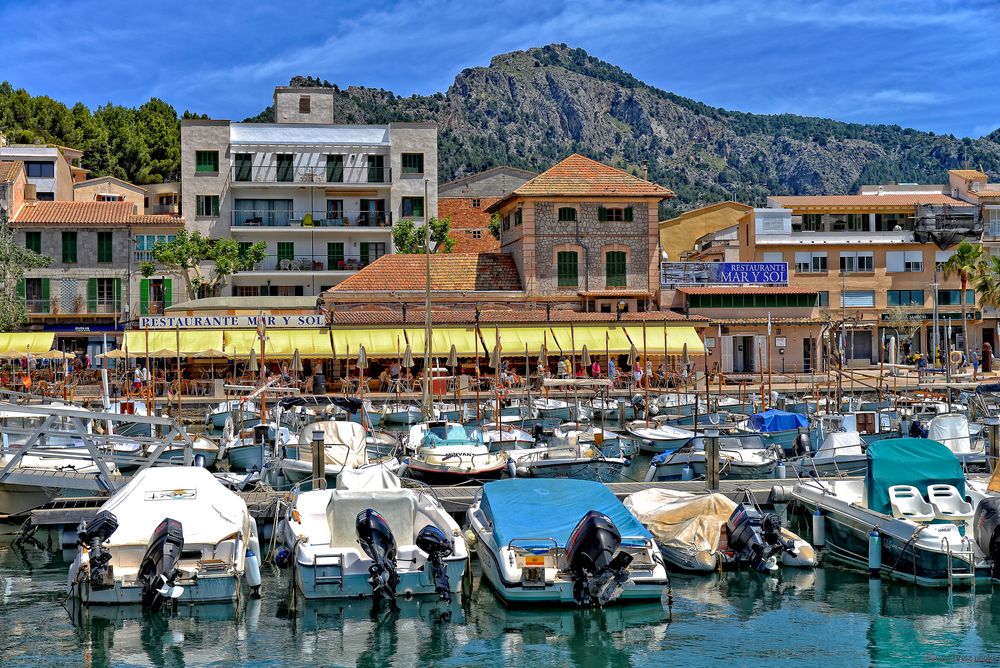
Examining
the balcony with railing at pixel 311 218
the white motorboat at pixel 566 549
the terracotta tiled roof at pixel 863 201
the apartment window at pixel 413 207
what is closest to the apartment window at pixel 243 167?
the balcony with railing at pixel 311 218

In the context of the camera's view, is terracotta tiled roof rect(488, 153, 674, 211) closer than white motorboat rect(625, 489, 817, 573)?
No

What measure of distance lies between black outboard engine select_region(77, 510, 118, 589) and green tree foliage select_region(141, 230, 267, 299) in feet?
167

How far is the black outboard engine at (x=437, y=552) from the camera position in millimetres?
21438

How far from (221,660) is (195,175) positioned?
6171cm

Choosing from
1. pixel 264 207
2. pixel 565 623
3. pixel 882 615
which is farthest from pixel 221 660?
pixel 264 207

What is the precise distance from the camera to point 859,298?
73.6 metres

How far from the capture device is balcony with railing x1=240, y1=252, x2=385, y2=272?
76281 mm

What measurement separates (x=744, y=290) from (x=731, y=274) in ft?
5.43

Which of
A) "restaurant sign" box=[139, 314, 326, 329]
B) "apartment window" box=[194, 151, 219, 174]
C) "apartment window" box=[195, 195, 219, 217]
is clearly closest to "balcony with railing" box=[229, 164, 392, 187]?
"apartment window" box=[194, 151, 219, 174]

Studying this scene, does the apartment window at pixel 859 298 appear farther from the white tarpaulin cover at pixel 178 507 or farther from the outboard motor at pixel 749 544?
the white tarpaulin cover at pixel 178 507

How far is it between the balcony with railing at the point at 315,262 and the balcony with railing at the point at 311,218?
210 cm

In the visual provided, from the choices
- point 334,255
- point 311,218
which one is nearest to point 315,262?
point 334,255

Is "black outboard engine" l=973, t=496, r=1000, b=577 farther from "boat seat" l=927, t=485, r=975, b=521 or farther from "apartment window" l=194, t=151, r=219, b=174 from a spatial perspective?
"apartment window" l=194, t=151, r=219, b=174

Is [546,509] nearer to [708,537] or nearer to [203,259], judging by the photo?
[708,537]
